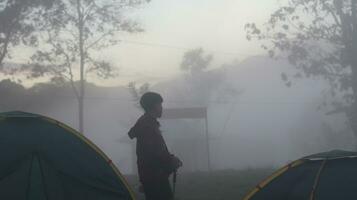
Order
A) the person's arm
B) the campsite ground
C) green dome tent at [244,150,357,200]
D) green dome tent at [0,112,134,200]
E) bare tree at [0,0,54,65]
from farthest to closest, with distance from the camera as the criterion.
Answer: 1. bare tree at [0,0,54,65]
2. the campsite ground
3. green dome tent at [0,112,134,200]
4. the person's arm
5. green dome tent at [244,150,357,200]

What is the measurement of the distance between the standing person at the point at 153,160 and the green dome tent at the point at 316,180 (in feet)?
3.71

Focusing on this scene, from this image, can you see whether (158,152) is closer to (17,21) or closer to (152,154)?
(152,154)

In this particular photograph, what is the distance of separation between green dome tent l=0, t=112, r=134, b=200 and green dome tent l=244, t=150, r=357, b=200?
2.14 m

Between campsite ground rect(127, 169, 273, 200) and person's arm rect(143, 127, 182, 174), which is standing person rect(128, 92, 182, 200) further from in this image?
campsite ground rect(127, 169, 273, 200)

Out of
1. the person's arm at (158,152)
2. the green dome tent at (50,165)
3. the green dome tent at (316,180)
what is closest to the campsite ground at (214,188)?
the green dome tent at (50,165)

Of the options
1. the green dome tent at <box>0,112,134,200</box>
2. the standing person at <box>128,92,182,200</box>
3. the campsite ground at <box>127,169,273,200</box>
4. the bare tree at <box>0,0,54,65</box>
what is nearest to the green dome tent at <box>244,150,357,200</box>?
the standing person at <box>128,92,182,200</box>

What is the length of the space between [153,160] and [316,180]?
6.37 feet

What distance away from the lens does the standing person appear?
620 cm

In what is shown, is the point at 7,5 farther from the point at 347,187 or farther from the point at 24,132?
the point at 347,187

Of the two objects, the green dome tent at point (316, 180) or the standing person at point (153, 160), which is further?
the standing person at point (153, 160)

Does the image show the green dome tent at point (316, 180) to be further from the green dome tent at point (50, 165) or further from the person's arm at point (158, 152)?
the green dome tent at point (50, 165)

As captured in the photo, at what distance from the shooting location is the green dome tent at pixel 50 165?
678cm

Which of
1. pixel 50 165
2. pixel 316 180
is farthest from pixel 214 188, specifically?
pixel 316 180

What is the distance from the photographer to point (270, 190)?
21.3 ft
